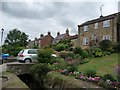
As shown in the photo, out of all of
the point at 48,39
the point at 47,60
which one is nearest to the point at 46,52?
the point at 47,60

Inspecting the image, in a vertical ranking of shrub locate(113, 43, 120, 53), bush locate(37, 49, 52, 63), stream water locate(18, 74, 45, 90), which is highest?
shrub locate(113, 43, 120, 53)

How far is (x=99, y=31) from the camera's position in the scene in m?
36.9

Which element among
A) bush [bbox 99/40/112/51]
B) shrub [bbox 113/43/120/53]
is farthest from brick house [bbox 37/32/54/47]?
shrub [bbox 113/43/120/53]

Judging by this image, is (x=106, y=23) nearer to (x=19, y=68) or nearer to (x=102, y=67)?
(x=102, y=67)

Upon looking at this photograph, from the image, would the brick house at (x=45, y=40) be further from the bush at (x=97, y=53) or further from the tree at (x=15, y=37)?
the bush at (x=97, y=53)

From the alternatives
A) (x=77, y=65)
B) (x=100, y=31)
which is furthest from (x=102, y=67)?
(x=100, y=31)

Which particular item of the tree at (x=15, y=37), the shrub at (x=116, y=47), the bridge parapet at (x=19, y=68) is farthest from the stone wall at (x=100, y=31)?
the tree at (x=15, y=37)

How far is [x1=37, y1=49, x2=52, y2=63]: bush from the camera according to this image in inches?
765

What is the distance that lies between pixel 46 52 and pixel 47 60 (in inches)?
30.5

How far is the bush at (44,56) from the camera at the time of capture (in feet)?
63.7

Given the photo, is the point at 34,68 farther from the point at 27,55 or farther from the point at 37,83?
the point at 27,55

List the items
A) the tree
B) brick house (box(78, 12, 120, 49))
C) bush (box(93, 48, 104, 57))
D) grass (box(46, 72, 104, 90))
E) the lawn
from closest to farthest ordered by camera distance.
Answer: grass (box(46, 72, 104, 90))
the lawn
bush (box(93, 48, 104, 57))
brick house (box(78, 12, 120, 49))
the tree

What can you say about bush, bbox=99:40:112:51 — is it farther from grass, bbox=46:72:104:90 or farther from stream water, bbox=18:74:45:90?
grass, bbox=46:72:104:90

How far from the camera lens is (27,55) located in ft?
69.9
